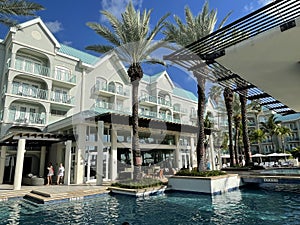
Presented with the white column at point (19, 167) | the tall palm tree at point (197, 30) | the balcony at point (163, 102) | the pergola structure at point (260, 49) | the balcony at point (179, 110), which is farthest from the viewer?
the balcony at point (179, 110)

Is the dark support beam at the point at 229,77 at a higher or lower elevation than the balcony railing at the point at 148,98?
lower

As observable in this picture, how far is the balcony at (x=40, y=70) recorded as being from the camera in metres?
21.2

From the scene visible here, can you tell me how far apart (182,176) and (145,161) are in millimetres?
9495

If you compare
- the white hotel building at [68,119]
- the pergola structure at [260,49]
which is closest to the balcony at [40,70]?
the white hotel building at [68,119]

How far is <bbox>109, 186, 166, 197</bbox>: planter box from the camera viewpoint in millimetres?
12272

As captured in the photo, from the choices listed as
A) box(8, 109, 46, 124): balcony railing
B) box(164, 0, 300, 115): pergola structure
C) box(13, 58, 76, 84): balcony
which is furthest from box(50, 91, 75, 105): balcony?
box(164, 0, 300, 115): pergola structure

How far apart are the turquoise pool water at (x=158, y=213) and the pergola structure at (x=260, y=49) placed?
15.4ft

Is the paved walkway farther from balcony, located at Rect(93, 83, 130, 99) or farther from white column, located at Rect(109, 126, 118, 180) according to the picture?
balcony, located at Rect(93, 83, 130, 99)

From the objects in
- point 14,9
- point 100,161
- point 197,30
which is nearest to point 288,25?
point 197,30

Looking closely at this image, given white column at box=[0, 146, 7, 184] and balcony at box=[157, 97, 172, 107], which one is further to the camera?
balcony at box=[157, 97, 172, 107]

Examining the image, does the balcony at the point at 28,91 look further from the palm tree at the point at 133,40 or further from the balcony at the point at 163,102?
→ the balcony at the point at 163,102

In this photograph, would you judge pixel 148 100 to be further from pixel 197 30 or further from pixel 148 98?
pixel 197 30

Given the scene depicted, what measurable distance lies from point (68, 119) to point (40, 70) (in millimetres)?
8524

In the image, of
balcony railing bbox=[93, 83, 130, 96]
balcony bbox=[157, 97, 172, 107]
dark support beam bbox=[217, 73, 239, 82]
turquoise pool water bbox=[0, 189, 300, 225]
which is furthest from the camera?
balcony bbox=[157, 97, 172, 107]
